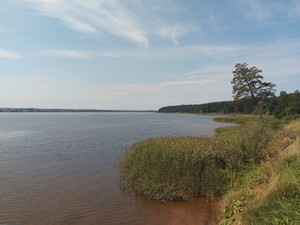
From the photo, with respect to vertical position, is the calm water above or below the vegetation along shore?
below

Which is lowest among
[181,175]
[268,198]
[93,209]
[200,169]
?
[93,209]

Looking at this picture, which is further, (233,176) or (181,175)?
(181,175)

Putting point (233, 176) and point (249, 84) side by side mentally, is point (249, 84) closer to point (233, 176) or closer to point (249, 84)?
point (249, 84)

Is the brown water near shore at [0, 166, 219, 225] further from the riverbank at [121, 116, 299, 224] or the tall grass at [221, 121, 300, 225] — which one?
the tall grass at [221, 121, 300, 225]

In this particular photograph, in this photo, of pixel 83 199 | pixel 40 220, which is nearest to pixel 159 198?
pixel 83 199

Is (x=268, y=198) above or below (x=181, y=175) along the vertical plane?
above

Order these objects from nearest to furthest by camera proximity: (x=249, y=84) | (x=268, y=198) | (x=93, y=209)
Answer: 1. (x=268, y=198)
2. (x=93, y=209)
3. (x=249, y=84)

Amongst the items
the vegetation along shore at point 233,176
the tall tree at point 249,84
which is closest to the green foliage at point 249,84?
the tall tree at point 249,84

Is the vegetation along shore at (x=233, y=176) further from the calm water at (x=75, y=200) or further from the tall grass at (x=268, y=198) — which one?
the calm water at (x=75, y=200)

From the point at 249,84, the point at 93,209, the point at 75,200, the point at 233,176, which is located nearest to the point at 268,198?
the point at 233,176

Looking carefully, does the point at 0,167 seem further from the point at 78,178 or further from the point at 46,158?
the point at 78,178

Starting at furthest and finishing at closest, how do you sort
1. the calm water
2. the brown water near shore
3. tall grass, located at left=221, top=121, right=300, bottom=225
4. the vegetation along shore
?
the calm water, the brown water near shore, the vegetation along shore, tall grass, located at left=221, top=121, right=300, bottom=225

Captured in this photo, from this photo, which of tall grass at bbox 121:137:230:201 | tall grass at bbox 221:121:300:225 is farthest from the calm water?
tall grass at bbox 221:121:300:225

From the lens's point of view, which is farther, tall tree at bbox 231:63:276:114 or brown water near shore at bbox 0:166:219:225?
tall tree at bbox 231:63:276:114
